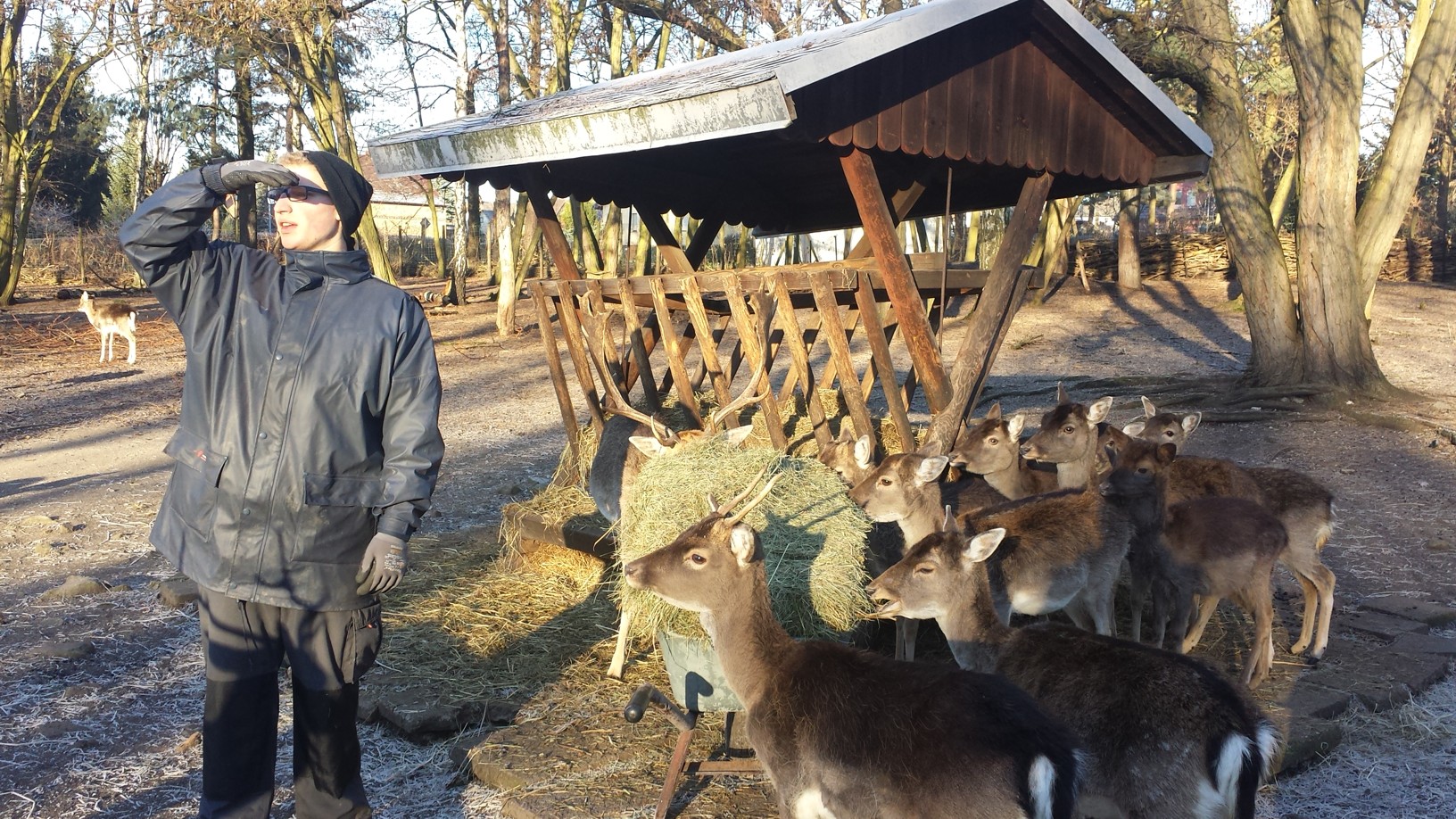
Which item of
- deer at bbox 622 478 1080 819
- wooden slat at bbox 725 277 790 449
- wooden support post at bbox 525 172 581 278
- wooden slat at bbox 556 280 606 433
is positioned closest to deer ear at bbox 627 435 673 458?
wooden slat at bbox 725 277 790 449

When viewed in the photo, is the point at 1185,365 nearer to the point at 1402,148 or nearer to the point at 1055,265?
the point at 1402,148

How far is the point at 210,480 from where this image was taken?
12.8ft

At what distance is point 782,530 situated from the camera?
549 centimetres

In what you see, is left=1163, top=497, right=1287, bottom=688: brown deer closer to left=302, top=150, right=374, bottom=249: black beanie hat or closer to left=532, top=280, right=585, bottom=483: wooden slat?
left=302, top=150, right=374, bottom=249: black beanie hat

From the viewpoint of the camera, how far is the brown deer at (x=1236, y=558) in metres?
5.93

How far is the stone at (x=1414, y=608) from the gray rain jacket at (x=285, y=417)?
5949 millimetres

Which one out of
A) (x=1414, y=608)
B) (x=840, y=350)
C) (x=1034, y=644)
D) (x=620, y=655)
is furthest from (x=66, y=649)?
(x=1414, y=608)

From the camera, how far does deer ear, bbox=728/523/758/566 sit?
4539 mm

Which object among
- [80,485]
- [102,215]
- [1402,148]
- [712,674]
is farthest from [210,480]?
[102,215]

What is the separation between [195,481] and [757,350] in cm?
397

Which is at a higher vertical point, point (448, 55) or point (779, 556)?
point (448, 55)

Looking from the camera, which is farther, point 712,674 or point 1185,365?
point 1185,365

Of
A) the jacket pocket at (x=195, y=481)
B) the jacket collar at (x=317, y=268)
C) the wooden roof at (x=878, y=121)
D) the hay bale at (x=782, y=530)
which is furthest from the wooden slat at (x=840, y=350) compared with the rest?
the jacket pocket at (x=195, y=481)

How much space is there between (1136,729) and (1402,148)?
11107mm
